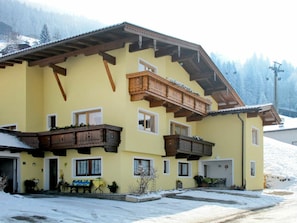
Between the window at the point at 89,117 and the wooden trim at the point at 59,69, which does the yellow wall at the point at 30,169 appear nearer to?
the window at the point at 89,117

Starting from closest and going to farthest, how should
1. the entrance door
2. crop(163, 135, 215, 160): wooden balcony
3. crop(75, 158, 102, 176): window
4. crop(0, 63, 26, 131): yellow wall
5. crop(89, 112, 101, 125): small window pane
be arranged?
crop(75, 158, 102, 176): window, crop(89, 112, 101, 125): small window pane, the entrance door, crop(163, 135, 215, 160): wooden balcony, crop(0, 63, 26, 131): yellow wall

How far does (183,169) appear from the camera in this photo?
24.8 m

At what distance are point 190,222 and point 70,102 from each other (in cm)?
1060

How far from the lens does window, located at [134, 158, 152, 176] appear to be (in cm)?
1964

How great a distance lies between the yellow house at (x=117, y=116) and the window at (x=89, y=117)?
2.0 inches

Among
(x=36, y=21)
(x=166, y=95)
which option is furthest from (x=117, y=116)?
(x=36, y=21)

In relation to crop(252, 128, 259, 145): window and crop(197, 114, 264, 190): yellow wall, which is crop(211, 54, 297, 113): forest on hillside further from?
crop(197, 114, 264, 190): yellow wall

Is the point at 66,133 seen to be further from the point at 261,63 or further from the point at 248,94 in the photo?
the point at 261,63

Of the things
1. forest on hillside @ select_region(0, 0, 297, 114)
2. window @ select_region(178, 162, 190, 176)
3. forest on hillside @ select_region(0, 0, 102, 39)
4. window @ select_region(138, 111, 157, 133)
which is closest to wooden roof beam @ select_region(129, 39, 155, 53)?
window @ select_region(138, 111, 157, 133)

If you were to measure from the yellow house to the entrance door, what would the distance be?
0.05 m

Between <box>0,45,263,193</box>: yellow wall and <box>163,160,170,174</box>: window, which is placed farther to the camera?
<box>163,160,170,174</box>: window

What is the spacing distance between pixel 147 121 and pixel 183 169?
4685mm

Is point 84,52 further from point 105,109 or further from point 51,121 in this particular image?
point 51,121

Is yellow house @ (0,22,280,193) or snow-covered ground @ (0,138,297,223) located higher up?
yellow house @ (0,22,280,193)
